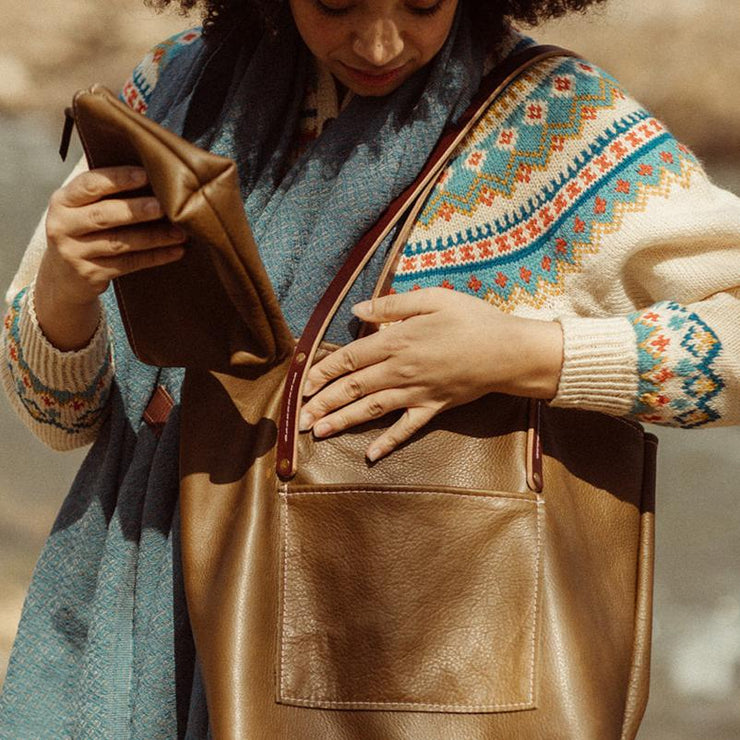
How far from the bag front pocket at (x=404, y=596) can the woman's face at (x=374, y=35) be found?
411 millimetres

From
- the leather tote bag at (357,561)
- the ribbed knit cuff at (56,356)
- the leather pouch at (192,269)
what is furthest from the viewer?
the ribbed knit cuff at (56,356)

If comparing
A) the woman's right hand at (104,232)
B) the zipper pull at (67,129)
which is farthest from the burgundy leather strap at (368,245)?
the zipper pull at (67,129)

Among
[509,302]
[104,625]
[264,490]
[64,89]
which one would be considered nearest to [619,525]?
[509,302]

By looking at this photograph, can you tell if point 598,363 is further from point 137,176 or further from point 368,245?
point 137,176

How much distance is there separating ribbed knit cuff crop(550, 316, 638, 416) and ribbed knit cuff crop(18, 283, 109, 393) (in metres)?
0.45

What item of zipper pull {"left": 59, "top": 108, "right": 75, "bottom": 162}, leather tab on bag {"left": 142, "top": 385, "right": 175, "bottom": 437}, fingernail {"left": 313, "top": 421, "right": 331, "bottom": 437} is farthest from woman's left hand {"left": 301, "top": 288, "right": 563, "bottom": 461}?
zipper pull {"left": 59, "top": 108, "right": 75, "bottom": 162}

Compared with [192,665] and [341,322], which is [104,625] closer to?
[192,665]

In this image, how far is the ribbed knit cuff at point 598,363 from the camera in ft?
3.83

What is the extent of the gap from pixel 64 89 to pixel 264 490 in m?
2.59

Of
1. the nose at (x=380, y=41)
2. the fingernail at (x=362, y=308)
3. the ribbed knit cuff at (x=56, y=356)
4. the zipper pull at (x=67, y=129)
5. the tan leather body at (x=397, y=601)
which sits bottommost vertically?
the tan leather body at (x=397, y=601)

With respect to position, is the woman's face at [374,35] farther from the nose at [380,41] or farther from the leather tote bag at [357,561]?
the leather tote bag at [357,561]

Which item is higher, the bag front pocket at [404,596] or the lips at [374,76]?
the lips at [374,76]

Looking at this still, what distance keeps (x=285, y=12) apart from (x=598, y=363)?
0.50 metres

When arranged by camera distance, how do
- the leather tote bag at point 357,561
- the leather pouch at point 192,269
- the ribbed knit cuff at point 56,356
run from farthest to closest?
1. the ribbed knit cuff at point 56,356
2. the leather tote bag at point 357,561
3. the leather pouch at point 192,269
